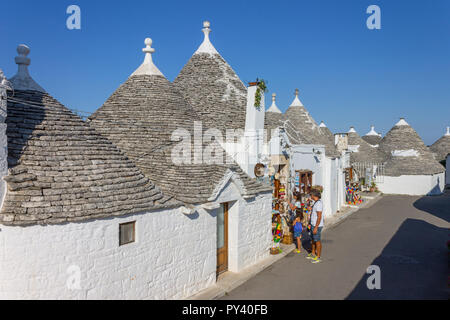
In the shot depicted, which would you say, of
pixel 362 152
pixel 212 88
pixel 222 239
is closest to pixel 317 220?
pixel 222 239

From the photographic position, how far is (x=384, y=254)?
10.5 m

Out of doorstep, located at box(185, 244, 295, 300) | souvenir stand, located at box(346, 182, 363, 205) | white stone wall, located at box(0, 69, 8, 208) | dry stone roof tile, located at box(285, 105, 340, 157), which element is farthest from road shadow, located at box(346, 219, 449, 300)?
souvenir stand, located at box(346, 182, 363, 205)

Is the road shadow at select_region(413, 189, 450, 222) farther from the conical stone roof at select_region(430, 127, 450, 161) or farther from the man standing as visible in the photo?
the conical stone roof at select_region(430, 127, 450, 161)

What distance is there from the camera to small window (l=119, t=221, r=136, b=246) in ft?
19.8

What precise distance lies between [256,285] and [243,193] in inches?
90.9

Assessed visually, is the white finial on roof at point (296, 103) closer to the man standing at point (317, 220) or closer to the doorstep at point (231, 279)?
the man standing at point (317, 220)

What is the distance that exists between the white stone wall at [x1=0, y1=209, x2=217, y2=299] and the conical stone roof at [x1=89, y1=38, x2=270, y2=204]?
2.93 ft

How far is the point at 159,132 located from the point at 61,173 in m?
3.70

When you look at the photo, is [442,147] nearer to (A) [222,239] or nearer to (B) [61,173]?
(A) [222,239]

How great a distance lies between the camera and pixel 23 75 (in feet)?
22.7

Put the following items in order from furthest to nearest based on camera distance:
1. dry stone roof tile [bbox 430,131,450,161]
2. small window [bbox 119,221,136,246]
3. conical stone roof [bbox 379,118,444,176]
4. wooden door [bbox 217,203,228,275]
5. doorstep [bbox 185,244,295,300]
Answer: dry stone roof tile [bbox 430,131,450,161] → conical stone roof [bbox 379,118,444,176] → wooden door [bbox 217,203,228,275] → doorstep [bbox 185,244,295,300] → small window [bbox 119,221,136,246]

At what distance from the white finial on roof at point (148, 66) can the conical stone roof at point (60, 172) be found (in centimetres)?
424

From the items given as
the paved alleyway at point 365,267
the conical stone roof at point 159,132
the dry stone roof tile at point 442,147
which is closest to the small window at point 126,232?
the conical stone roof at point 159,132

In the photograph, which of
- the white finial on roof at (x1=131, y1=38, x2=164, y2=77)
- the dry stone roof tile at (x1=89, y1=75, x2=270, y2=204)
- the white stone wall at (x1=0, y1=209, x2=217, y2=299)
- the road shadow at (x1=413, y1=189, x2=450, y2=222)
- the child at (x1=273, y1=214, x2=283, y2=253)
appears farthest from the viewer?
the road shadow at (x1=413, y1=189, x2=450, y2=222)
